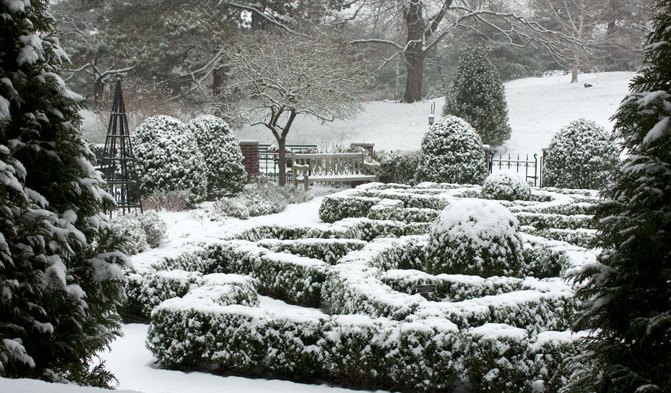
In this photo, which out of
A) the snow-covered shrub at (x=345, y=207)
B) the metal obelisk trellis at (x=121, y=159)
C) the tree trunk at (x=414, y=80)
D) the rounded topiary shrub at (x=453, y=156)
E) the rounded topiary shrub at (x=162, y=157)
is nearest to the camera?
the metal obelisk trellis at (x=121, y=159)

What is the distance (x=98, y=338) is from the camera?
3.48m

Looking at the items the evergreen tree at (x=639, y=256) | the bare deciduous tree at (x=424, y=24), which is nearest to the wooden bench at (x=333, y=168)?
the bare deciduous tree at (x=424, y=24)

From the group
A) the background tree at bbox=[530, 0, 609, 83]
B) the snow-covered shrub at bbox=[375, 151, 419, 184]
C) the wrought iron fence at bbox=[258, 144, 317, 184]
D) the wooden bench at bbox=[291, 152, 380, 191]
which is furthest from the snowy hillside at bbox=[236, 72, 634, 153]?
the wooden bench at bbox=[291, 152, 380, 191]

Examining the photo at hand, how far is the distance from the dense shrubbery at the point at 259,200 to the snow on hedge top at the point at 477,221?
19.5ft

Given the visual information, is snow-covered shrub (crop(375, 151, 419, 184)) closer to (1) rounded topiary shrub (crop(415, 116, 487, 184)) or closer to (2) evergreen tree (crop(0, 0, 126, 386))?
(1) rounded topiary shrub (crop(415, 116, 487, 184))

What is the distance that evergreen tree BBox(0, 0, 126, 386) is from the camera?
10.3 feet

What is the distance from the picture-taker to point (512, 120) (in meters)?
26.9

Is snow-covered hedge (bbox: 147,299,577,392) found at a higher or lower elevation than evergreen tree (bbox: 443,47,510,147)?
lower

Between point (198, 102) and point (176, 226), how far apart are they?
50.0ft

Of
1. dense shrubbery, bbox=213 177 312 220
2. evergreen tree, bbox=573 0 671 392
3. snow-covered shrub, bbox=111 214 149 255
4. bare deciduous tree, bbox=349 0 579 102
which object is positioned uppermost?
bare deciduous tree, bbox=349 0 579 102

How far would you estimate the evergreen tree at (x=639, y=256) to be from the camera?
2.71 m

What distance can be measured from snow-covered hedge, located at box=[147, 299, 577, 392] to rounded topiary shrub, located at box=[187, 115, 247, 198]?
8599 millimetres

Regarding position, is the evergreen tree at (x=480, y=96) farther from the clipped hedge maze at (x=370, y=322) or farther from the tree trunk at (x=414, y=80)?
the clipped hedge maze at (x=370, y=322)

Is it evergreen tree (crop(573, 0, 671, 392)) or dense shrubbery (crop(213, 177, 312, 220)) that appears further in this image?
dense shrubbery (crop(213, 177, 312, 220))
